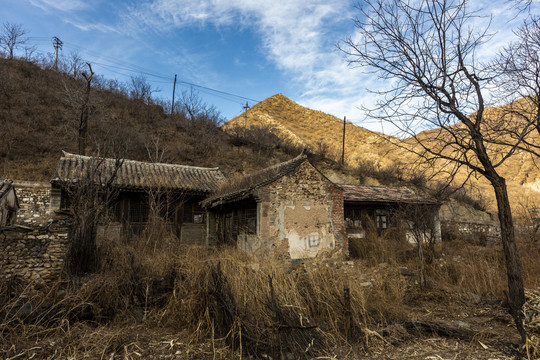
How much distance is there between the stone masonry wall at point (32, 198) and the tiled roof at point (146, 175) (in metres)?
3.18

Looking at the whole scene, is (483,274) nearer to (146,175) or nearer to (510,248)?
(510,248)

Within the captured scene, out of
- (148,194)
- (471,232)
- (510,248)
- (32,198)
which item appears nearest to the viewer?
(510,248)

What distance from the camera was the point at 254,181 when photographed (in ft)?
40.9

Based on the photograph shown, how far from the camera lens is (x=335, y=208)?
1158 centimetres

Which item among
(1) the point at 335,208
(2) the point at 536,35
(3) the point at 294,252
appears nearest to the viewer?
(2) the point at 536,35

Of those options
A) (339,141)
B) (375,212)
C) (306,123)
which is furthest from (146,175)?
(306,123)

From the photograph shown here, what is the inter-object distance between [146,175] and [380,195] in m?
12.7

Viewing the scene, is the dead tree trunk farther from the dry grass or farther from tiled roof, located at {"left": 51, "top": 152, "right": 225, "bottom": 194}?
tiled roof, located at {"left": 51, "top": 152, "right": 225, "bottom": 194}

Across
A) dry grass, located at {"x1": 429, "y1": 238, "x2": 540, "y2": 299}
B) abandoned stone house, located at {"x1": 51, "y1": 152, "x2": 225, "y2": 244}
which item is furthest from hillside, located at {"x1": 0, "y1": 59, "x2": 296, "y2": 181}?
dry grass, located at {"x1": 429, "y1": 238, "x2": 540, "y2": 299}

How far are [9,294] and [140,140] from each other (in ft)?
72.7

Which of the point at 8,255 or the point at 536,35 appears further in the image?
the point at 8,255

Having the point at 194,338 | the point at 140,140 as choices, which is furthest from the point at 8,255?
the point at 140,140

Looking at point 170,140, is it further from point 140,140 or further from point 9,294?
point 9,294

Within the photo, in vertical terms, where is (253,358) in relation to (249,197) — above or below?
below
